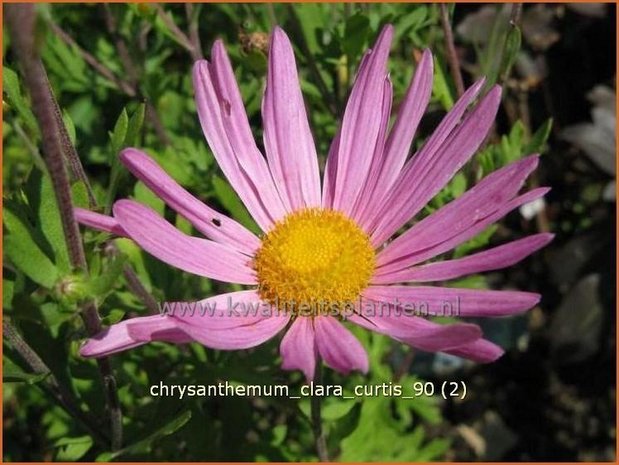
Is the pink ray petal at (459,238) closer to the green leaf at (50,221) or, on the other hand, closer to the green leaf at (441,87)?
the green leaf at (441,87)

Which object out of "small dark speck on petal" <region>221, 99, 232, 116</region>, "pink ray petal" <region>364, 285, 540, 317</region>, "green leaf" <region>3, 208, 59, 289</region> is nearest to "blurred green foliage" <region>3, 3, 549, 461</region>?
"green leaf" <region>3, 208, 59, 289</region>

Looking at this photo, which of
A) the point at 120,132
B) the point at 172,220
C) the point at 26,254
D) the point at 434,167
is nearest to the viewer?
the point at 26,254

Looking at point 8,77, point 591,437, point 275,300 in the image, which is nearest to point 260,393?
point 275,300

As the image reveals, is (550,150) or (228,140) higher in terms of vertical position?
(550,150)

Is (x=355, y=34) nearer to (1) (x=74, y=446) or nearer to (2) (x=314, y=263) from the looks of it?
(2) (x=314, y=263)

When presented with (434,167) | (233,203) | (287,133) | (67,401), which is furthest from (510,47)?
(67,401)

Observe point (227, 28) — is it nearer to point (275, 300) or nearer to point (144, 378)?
point (144, 378)
